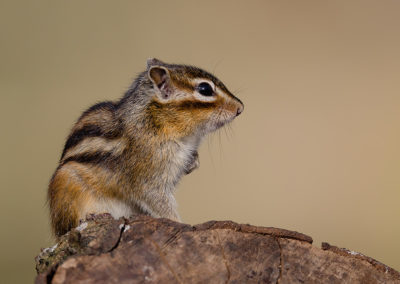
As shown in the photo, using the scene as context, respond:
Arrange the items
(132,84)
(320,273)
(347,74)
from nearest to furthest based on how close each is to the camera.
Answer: (320,273) → (132,84) → (347,74)

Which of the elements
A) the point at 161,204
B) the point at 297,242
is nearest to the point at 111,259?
the point at 297,242

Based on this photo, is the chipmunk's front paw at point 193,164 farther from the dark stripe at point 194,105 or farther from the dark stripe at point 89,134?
the dark stripe at point 89,134

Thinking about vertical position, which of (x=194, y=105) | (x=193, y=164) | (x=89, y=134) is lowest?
(x=193, y=164)

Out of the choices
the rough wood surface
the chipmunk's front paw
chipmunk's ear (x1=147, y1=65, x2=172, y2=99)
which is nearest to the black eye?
chipmunk's ear (x1=147, y1=65, x2=172, y2=99)

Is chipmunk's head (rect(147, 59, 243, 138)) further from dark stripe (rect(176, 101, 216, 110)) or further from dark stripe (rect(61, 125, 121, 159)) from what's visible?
dark stripe (rect(61, 125, 121, 159))

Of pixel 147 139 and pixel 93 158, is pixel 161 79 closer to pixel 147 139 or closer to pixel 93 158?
pixel 147 139

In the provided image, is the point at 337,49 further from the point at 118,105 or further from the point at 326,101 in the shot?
the point at 118,105

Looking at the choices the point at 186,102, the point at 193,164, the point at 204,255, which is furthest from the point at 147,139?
the point at 204,255
